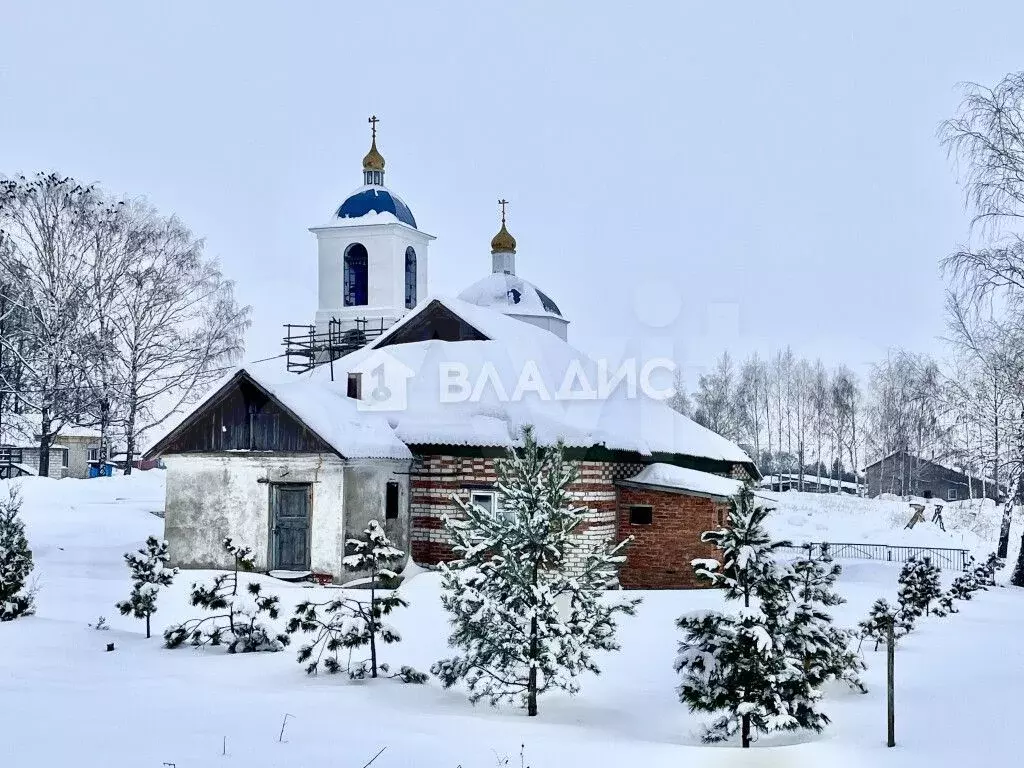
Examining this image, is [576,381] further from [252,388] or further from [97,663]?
[97,663]

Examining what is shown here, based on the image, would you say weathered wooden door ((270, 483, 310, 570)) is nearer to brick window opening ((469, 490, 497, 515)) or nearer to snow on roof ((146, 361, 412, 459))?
snow on roof ((146, 361, 412, 459))

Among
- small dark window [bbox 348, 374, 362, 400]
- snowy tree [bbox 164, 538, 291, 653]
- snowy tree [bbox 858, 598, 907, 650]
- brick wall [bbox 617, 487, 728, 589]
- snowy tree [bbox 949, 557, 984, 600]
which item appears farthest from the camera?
small dark window [bbox 348, 374, 362, 400]

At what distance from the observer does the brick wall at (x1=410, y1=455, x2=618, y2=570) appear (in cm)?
2134

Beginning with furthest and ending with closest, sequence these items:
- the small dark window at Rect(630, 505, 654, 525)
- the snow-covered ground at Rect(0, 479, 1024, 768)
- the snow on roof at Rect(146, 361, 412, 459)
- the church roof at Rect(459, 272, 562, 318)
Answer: the church roof at Rect(459, 272, 562, 318) → the small dark window at Rect(630, 505, 654, 525) → the snow on roof at Rect(146, 361, 412, 459) → the snow-covered ground at Rect(0, 479, 1024, 768)

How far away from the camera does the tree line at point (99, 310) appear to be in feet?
113

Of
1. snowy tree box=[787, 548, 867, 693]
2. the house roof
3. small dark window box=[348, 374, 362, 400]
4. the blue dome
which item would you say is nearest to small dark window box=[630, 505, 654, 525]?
the house roof

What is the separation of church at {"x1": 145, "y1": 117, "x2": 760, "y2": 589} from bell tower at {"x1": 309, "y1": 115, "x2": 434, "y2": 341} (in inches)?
453

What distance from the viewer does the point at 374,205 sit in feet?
121

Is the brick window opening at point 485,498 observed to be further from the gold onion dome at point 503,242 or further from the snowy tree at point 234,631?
the gold onion dome at point 503,242

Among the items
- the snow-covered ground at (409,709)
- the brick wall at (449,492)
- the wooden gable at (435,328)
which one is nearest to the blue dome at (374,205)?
the wooden gable at (435,328)

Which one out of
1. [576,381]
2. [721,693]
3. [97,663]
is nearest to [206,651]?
[97,663]

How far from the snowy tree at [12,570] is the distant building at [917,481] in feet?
188

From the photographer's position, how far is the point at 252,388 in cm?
2061

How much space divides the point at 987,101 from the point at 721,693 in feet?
48.2
